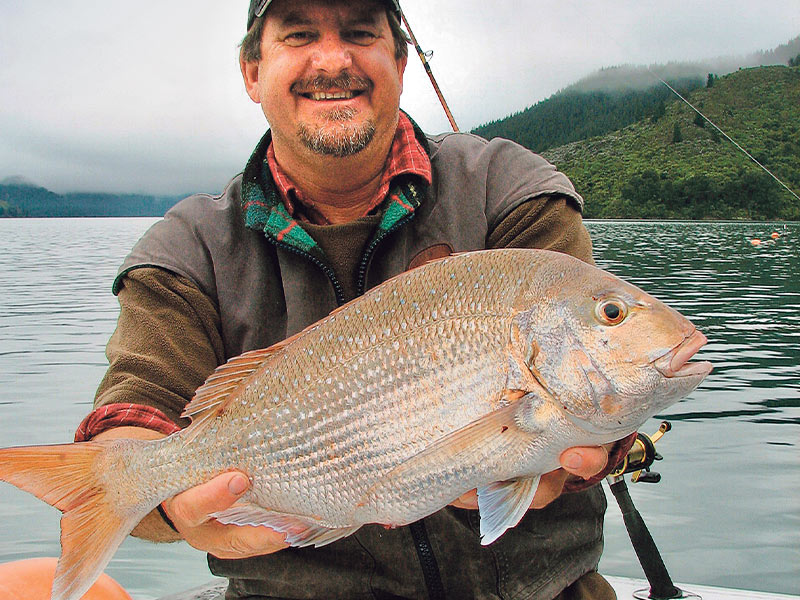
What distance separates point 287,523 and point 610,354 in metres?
1.18

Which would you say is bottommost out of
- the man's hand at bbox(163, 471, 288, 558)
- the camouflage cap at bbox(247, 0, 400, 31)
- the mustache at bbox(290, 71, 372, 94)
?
the man's hand at bbox(163, 471, 288, 558)

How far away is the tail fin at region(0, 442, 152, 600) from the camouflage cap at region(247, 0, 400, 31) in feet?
6.49

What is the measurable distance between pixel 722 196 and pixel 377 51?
97.8 m

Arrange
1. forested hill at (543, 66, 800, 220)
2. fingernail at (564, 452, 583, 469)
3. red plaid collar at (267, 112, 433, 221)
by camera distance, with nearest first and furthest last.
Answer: fingernail at (564, 452, 583, 469) < red plaid collar at (267, 112, 433, 221) < forested hill at (543, 66, 800, 220)

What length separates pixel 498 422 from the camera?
1923 mm

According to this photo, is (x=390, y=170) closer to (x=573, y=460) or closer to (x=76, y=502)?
(x=573, y=460)

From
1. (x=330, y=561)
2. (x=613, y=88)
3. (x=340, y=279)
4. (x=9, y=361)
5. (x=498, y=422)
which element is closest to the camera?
(x=498, y=422)

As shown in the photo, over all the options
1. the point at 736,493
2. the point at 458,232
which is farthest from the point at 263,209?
the point at 736,493

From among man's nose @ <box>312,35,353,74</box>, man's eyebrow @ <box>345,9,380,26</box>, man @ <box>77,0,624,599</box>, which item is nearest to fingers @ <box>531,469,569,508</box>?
man @ <box>77,0,624,599</box>

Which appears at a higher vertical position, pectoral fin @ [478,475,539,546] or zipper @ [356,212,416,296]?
zipper @ [356,212,416,296]

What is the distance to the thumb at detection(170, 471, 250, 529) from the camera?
2.18 metres

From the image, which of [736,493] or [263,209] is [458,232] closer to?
[263,209]

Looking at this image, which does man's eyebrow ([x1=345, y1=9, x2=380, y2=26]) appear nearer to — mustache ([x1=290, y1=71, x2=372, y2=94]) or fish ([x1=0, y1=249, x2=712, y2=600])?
mustache ([x1=290, y1=71, x2=372, y2=94])

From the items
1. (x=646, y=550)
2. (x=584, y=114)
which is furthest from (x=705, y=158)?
(x=646, y=550)
